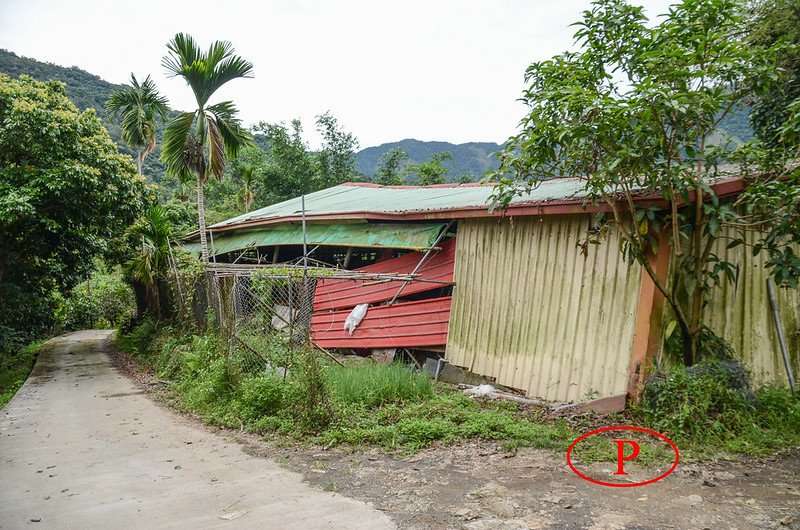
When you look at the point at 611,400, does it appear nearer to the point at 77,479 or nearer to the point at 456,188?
the point at 77,479

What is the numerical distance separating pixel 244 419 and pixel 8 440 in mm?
3205

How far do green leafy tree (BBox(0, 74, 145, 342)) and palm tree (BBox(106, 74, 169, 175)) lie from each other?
1036 cm

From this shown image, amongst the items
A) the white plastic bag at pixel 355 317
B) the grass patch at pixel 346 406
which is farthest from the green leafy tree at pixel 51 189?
the white plastic bag at pixel 355 317

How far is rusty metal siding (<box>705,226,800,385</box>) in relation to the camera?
21.5 feet

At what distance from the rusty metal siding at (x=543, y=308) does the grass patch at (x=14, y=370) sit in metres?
8.59

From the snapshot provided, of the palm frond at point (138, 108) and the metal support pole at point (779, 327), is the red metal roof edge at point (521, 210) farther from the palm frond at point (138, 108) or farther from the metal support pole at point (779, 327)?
the palm frond at point (138, 108)

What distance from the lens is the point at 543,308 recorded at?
722 cm

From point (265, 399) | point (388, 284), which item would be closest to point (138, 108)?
point (388, 284)

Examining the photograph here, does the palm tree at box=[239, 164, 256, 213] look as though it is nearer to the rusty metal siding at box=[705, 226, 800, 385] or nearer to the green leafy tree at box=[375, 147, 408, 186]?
the green leafy tree at box=[375, 147, 408, 186]

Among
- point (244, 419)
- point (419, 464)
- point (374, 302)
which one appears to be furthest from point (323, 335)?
point (419, 464)

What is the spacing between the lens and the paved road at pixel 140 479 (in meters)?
4.08

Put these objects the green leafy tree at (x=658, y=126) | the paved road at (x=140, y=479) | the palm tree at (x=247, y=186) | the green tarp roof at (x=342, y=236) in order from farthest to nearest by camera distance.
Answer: the palm tree at (x=247, y=186) → the green tarp roof at (x=342, y=236) → the green leafy tree at (x=658, y=126) → the paved road at (x=140, y=479)

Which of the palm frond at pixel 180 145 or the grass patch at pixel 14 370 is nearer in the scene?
the grass patch at pixel 14 370

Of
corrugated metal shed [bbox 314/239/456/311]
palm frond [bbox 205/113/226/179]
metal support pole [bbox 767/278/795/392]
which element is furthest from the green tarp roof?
metal support pole [bbox 767/278/795/392]
